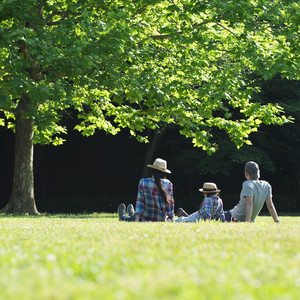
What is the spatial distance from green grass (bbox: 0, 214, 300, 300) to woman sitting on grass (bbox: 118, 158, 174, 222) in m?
4.72

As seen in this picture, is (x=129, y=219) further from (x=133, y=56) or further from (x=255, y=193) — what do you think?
(x=133, y=56)

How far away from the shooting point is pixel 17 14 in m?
15.2

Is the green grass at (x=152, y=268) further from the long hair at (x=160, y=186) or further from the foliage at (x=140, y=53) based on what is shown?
the foliage at (x=140, y=53)

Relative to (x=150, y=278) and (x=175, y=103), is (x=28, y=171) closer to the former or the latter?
(x=175, y=103)

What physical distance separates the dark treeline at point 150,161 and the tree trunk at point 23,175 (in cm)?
1238

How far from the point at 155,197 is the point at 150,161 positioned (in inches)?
958

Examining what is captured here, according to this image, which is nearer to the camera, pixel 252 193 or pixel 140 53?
pixel 252 193

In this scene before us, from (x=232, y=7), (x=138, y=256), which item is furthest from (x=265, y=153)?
(x=138, y=256)

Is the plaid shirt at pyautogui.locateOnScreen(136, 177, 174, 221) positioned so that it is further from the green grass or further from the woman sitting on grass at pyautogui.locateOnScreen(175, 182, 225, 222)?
the green grass

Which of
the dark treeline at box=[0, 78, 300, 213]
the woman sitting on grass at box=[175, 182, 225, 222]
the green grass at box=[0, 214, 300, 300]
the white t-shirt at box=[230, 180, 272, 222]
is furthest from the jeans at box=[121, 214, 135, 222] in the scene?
the dark treeline at box=[0, 78, 300, 213]

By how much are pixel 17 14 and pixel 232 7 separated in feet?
20.0

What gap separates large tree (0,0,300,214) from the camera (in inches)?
585

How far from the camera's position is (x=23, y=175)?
2094cm

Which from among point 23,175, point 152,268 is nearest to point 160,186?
point 152,268
